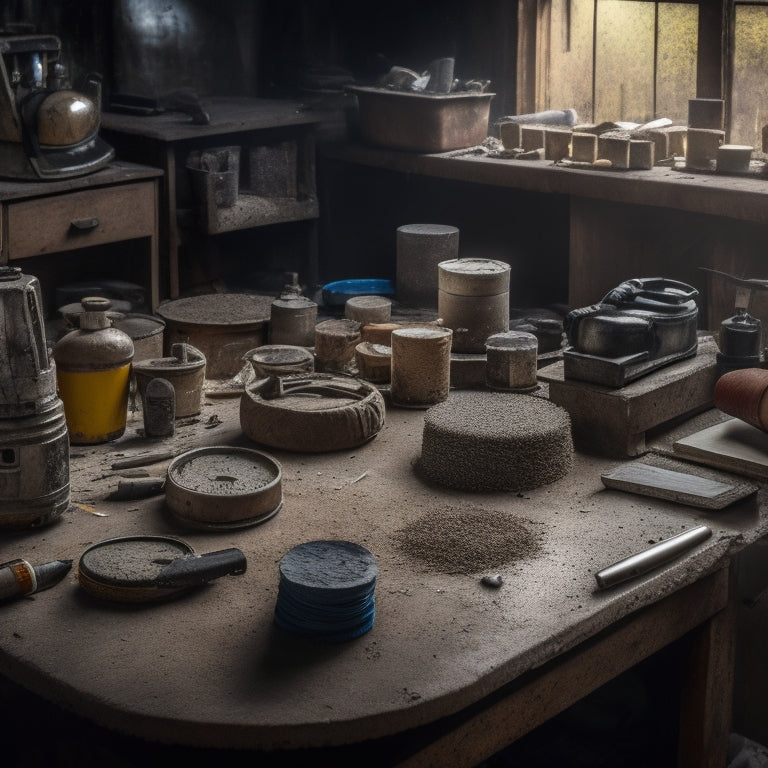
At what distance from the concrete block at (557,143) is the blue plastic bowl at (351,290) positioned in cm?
88

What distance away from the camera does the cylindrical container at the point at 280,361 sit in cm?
309

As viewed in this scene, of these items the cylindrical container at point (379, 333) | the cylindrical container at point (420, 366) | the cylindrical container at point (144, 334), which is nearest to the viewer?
the cylindrical container at point (420, 366)

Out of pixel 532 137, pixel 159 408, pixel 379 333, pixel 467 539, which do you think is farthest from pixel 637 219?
Answer: pixel 467 539

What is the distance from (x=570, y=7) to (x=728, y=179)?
136 centimetres

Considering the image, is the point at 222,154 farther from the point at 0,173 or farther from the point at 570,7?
the point at 570,7

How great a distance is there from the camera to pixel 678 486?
249cm

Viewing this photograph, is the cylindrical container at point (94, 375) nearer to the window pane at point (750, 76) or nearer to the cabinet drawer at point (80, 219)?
the cabinet drawer at point (80, 219)

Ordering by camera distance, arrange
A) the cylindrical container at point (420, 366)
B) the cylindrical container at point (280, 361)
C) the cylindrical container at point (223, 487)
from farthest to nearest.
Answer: the cylindrical container at point (280, 361), the cylindrical container at point (420, 366), the cylindrical container at point (223, 487)

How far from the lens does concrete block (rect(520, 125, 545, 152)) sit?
4637 millimetres

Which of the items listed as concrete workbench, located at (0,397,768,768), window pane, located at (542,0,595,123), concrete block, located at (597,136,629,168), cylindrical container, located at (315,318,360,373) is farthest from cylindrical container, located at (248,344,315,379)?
window pane, located at (542,0,595,123)

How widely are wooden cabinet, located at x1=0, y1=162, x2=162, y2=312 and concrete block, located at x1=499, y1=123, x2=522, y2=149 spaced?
1.39 metres

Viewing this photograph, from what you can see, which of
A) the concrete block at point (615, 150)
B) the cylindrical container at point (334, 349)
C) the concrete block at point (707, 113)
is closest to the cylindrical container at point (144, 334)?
the cylindrical container at point (334, 349)

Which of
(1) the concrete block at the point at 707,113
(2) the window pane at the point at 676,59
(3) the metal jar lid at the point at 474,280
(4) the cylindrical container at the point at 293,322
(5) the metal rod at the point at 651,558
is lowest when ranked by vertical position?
(5) the metal rod at the point at 651,558

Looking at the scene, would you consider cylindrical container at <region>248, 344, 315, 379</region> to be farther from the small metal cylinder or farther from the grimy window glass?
the grimy window glass
